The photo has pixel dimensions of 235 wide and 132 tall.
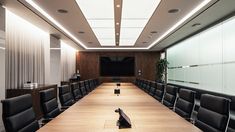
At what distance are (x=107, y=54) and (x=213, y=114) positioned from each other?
11588 millimetres

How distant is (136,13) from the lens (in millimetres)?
5262

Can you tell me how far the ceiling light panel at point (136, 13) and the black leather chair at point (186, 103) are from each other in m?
2.31

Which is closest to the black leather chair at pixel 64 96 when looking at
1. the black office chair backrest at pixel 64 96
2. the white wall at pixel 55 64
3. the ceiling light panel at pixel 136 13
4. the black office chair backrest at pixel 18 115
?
the black office chair backrest at pixel 64 96

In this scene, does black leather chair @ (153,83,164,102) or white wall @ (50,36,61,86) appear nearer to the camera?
black leather chair @ (153,83,164,102)

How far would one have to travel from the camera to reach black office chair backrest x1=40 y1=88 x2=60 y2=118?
2.68 m

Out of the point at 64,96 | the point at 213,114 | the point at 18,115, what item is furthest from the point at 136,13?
the point at 18,115

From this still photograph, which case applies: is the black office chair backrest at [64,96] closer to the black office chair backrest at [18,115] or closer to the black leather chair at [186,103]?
the black office chair backrest at [18,115]

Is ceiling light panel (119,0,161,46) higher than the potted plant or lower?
higher

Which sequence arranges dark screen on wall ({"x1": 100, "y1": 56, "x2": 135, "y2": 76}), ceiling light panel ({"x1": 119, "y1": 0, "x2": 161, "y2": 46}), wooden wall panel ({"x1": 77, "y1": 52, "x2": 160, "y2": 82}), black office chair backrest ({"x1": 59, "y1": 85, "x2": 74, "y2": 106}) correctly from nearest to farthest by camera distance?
black office chair backrest ({"x1": 59, "y1": 85, "x2": 74, "y2": 106}), ceiling light panel ({"x1": 119, "y1": 0, "x2": 161, "y2": 46}), wooden wall panel ({"x1": 77, "y1": 52, "x2": 160, "y2": 82}), dark screen on wall ({"x1": 100, "y1": 56, "x2": 135, "y2": 76})

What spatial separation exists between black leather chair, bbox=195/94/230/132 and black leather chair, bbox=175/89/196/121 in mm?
362

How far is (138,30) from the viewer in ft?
24.0

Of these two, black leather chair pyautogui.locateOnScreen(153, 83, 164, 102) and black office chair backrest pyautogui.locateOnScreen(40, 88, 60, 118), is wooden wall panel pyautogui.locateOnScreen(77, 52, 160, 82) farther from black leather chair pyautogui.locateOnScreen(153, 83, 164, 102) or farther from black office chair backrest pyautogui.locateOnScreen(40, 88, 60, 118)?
black office chair backrest pyautogui.locateOnScreen(40, 88, 60, 118)

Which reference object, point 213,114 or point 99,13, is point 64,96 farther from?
point 213,114

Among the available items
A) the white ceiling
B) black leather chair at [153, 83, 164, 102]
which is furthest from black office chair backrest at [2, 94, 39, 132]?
black leather chair at [153, 83, 164, 102]
